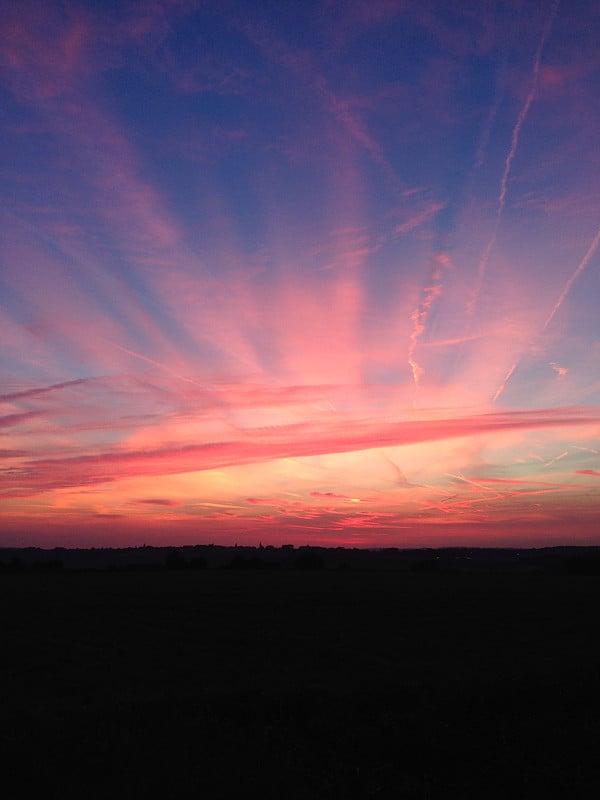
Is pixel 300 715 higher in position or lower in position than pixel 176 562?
lower

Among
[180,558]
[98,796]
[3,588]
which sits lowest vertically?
[98,796]

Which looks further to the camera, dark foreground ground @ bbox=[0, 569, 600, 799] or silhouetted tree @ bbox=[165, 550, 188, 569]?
silhouetted tree @ bbox=[165, 550, 188, 569]

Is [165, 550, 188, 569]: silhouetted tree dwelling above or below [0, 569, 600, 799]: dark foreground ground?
above

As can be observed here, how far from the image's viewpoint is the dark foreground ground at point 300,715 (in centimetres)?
1020

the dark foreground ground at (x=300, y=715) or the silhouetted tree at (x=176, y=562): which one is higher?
the silhouetted tree at (x=176, y=562)

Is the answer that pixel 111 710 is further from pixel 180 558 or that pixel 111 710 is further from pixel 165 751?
pixel 180 558

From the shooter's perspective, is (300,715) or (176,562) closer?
(300,715)

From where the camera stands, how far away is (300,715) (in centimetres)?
1368

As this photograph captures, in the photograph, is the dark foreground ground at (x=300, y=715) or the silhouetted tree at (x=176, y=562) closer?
the dark foreground ground at (x=300, y=715)

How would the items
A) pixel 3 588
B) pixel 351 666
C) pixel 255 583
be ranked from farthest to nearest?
pixel 255 583, pixel 3 588, pixel 351 666

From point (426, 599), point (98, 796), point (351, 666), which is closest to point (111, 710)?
point (98, 796)

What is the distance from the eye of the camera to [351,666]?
25406 millimetres

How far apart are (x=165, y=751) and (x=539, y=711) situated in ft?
26.1

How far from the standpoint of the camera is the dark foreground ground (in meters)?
10.2
